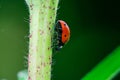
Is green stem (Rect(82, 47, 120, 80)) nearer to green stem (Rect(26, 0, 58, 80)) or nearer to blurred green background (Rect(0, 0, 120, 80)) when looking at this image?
green stem (Rect(26, 0, 58, 80))

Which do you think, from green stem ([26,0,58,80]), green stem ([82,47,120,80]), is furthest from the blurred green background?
green stem ([26,0,58,80])

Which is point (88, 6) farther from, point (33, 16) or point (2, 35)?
point (33, 16)

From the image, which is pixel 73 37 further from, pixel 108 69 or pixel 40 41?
pixel 40 41

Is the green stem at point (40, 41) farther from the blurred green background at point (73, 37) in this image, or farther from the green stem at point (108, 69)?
the blurred green background at point (73, 37)

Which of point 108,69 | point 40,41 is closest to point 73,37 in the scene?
point 108,69

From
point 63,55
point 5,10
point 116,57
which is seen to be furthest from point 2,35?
point 116,57

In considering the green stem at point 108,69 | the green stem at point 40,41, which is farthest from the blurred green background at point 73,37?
the green stem at point 40,41
